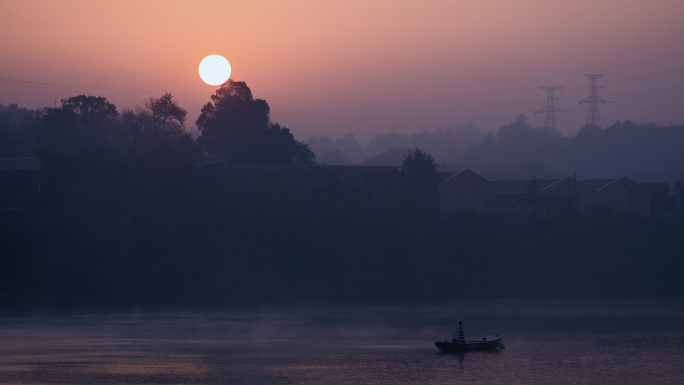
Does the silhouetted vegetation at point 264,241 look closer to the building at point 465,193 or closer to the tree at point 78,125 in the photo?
the tree at point 78,125

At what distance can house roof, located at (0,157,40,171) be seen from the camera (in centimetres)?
5427

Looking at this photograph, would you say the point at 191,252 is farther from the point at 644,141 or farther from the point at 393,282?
the point at 644,141

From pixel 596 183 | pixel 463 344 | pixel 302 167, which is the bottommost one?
pixel 463 344

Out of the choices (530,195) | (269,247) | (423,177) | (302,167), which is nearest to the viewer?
(269,247)

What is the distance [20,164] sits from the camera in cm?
5541

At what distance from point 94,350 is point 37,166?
Answer: 3007 centimetres

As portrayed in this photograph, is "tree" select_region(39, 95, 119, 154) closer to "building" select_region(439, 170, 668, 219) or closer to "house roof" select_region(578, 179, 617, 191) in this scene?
"building" select_region(439, 170, 668, 219)

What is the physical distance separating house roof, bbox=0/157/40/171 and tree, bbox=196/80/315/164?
15.8 metres

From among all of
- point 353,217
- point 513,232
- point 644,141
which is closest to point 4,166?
point 353,217

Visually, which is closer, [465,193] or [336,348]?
[336,348]

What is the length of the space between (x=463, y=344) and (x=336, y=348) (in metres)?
4.65

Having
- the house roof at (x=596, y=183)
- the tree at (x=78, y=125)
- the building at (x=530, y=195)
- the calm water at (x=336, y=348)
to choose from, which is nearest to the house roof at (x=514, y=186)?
the building at (x=530, y=195)

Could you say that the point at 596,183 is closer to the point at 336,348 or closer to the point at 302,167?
the point at 302,167

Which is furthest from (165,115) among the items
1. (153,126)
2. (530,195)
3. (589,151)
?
(589,151)
